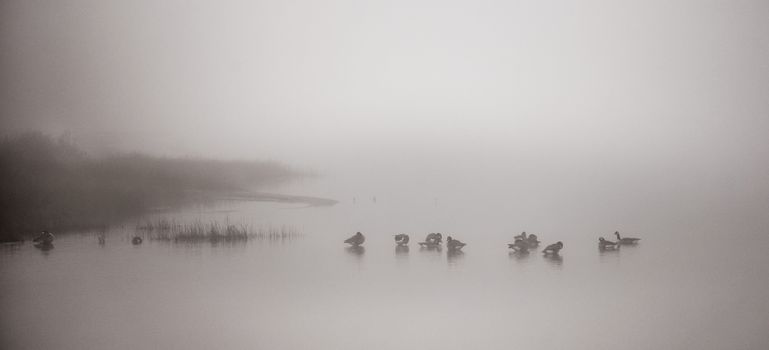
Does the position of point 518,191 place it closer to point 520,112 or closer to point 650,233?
point 520,112

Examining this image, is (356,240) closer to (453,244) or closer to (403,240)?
(403,240)

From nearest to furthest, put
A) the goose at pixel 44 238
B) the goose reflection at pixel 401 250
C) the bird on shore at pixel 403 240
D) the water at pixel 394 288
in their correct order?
the water at pixel 394 288 < the goose at pixel 44 238 < the goose reflection at pixel 401 250 < the bird on shore at pixel 403 240

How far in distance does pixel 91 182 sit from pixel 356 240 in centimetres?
275

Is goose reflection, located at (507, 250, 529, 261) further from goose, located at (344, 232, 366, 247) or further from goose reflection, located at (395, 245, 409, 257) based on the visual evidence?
goose, located at (344, 232, 366, 247)

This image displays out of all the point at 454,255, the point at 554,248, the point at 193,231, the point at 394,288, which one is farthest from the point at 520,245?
the point at 193,231

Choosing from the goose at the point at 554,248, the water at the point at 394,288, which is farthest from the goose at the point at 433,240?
the goose at the point at 554,248

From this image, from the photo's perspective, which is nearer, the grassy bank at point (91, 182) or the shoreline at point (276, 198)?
the grassy bank at point (91, 182)

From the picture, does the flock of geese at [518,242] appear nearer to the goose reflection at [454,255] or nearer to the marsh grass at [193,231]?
the goose reflection at [454,255]

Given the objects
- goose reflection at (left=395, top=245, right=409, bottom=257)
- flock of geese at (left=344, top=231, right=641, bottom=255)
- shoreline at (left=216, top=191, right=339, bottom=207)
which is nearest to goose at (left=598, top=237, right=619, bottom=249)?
flock of geese at (left=344, top=231, right=641, bottom=255)

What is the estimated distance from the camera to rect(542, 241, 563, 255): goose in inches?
264

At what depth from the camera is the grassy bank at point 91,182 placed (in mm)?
6789

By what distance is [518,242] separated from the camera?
689 centimetres

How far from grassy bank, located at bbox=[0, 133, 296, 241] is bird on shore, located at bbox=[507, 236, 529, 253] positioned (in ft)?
7.92

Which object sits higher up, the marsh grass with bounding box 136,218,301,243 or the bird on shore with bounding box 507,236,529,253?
the marsh grass with bounding box 136,218,301,243
